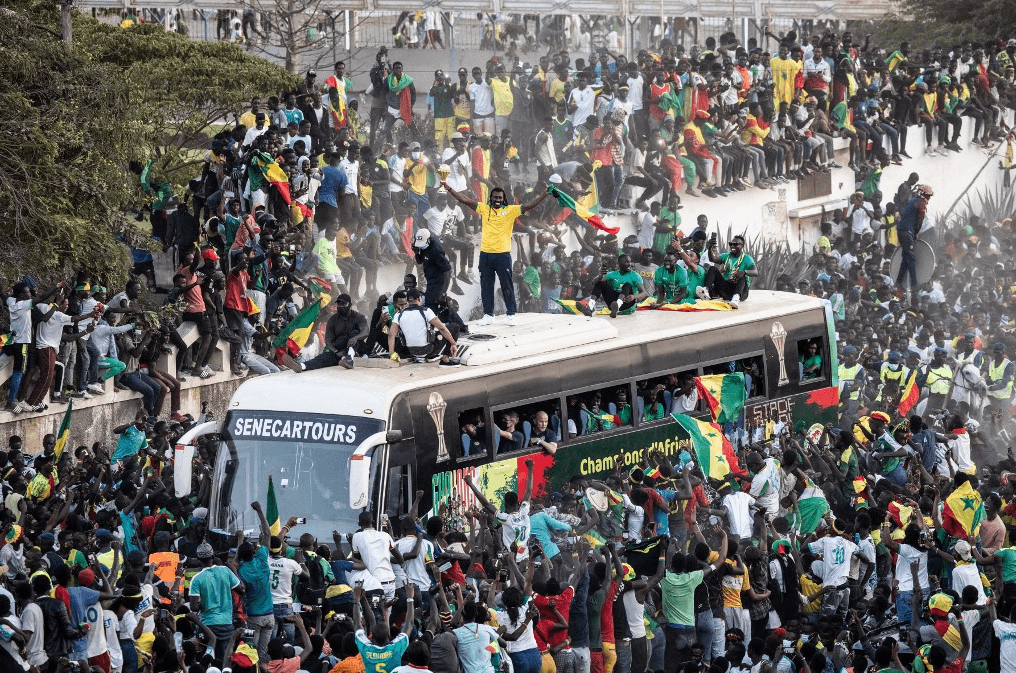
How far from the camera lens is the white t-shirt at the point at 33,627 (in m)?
11.0

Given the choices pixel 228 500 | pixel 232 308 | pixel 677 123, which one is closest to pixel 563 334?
pixel 228 500

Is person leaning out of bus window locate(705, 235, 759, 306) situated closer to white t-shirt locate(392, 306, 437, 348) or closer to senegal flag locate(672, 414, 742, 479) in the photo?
senegal flag locate(672, 414, 742, 479)

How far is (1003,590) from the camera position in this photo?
40.4 ft

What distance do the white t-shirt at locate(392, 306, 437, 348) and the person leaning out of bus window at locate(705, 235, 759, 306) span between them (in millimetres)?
4348

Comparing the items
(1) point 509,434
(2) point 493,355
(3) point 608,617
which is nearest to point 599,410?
(1) point 509,434

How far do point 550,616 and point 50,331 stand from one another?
25.2 ft

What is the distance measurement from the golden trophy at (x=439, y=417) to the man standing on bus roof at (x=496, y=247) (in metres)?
2.02

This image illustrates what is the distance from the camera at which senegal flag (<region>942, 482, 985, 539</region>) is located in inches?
550

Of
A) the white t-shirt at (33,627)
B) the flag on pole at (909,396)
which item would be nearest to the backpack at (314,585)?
the white t-shirt at (33,627)

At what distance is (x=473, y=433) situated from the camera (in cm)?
1509

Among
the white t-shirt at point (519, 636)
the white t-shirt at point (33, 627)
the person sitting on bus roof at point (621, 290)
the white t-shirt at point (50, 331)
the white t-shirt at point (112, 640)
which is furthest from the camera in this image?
the person sitting on bus roof at point (621, 290)

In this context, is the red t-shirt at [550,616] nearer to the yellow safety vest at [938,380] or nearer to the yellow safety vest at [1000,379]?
the yellow safety vest at [938,380]

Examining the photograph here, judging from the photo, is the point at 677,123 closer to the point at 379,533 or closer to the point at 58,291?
the point at 58,291

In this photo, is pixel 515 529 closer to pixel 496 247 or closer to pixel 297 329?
pixel 496 247
